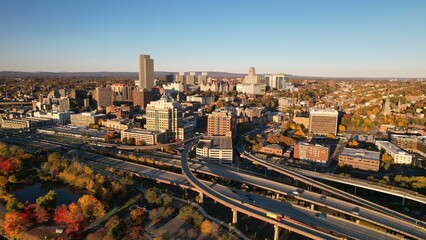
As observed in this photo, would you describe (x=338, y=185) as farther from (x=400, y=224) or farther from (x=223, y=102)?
(x=223, y=102)

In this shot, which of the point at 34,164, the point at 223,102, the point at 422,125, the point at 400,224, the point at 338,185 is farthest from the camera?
the point at 223,102

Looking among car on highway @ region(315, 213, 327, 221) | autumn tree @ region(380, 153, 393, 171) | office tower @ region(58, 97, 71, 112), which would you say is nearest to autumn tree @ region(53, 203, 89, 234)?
car on highway @ region(315, 213, 327, 221)

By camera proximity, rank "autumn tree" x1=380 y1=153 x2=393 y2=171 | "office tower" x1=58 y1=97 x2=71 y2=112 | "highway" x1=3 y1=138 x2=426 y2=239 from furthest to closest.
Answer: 1. "office tower" x1=58 y1=97 x2=71 y2=112
2. "autumn tree" x1=380 y1=153 x2=393 y2=171
3. "highway" x1=3 y1=138 x2=426 y2=239

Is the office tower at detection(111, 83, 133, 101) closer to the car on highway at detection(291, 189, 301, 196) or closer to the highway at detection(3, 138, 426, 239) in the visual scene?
the highway at detection(3, 138, 426, 239)

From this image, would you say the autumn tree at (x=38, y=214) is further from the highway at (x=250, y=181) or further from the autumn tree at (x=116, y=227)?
the highway at (x=250, y=181)

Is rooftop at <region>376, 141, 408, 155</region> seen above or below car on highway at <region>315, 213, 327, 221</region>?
above

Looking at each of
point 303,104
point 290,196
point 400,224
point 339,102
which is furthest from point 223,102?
point 400,224
